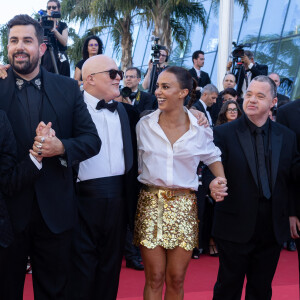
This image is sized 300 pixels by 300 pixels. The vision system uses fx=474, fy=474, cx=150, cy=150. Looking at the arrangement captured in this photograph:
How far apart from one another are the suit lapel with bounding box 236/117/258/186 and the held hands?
148 centimetres

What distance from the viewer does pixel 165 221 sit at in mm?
3365

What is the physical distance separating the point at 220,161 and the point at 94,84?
1096mm

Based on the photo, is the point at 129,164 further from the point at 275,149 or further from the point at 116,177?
the point at 275,149

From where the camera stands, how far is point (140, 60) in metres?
19.8

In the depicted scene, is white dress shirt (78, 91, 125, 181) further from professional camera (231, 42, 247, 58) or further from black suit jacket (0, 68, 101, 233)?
professional camera (231, 42, 247, 58)

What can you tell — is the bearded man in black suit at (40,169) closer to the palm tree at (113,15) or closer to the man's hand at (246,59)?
the man's hand at (246,59)

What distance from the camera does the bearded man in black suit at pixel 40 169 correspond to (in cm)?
280

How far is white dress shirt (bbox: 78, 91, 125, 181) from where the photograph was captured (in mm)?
3307

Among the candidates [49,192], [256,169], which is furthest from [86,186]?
[256,169]

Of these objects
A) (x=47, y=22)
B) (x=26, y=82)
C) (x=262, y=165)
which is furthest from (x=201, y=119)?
(x=47, y=22)

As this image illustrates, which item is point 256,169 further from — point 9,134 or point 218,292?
point 9,134

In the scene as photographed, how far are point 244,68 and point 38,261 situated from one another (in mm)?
5395

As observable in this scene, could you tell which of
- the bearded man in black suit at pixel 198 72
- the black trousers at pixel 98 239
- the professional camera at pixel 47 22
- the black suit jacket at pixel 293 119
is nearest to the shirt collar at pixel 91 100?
the black trousers at pixel 98 239

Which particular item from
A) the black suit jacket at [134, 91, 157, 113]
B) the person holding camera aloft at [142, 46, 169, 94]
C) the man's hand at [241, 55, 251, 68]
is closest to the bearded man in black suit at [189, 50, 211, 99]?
the man's hand at [241, 55, 251, 68]
